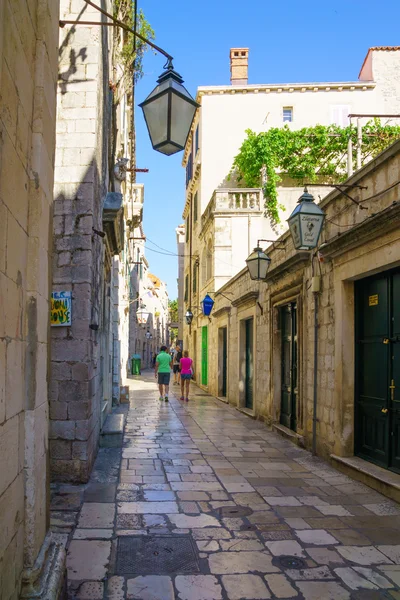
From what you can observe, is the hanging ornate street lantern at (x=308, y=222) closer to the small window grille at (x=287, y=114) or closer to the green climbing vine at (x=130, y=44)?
the green climbing vine at (x=130, y=44)

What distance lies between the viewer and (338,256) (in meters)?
7.52

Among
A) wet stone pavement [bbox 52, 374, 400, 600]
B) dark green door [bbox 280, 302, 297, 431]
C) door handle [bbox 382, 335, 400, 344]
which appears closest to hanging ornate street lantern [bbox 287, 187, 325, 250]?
door handle [bbox 382, 335, 400, 344]

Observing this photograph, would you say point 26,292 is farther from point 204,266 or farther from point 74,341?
point 204,266

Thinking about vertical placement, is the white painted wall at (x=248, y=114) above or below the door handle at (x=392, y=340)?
above

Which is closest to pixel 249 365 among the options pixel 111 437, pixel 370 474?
pixel 111 437

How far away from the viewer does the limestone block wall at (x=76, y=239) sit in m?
6.36

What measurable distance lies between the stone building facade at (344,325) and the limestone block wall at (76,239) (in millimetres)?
3195

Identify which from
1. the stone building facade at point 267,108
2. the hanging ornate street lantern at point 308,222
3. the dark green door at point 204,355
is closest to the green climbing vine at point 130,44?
the hanging ornate street lantern at point 308,222

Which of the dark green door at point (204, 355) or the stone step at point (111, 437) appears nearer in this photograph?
the stone step at point (111, 437)

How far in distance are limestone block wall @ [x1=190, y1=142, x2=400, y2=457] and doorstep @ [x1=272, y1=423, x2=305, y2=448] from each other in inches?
4.1

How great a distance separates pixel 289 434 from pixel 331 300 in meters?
2.95

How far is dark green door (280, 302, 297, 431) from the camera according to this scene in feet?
33.5

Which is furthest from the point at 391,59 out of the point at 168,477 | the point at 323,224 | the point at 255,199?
the point at 168,477

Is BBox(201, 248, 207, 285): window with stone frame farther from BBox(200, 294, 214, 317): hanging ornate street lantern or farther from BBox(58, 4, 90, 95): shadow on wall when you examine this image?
BBox(58, 4, 90, 95): shadow on wall
